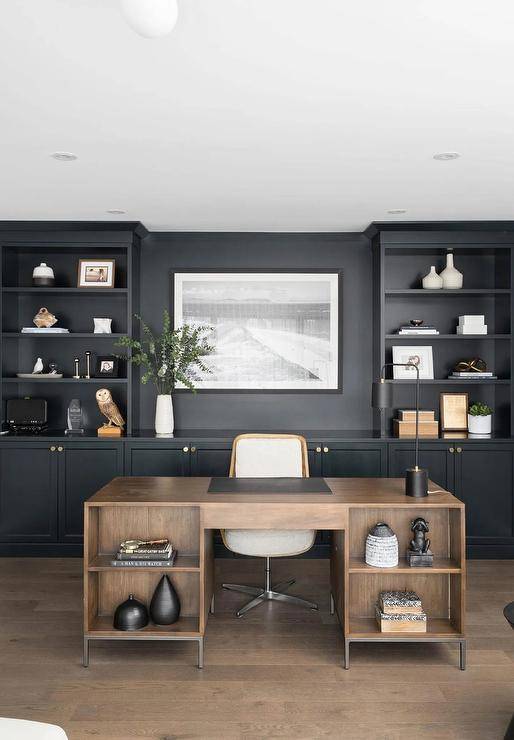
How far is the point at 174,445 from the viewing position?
4668 mm

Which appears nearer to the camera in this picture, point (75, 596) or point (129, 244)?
point (75, 596)

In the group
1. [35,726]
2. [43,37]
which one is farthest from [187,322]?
[35,726]

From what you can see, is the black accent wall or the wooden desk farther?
the black accent wall

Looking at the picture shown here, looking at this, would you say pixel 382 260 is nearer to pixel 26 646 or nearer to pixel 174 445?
pixel 174 445

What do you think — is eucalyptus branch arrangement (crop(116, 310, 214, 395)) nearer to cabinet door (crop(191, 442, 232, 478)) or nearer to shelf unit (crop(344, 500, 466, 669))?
cabinet door (crop(191, 442, 232, 478))

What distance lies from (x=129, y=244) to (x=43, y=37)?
278 cm

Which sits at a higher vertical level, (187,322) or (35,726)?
(187,322)

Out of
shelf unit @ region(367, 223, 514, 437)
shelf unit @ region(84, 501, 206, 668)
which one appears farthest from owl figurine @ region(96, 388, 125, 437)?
shelf unit @ region(367, 223, 514, 437)

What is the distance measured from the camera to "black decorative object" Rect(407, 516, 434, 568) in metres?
3.05

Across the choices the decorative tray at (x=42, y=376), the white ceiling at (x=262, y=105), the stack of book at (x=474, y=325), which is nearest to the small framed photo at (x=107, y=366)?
the decorative tray at (x=42, y=376)

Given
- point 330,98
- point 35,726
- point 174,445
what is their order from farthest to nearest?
point 174,445 < point 330,98 < point 35,726

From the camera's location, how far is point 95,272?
4.94 m

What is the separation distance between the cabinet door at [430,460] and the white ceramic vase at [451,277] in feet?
3.97

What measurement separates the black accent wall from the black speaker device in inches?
33.0
